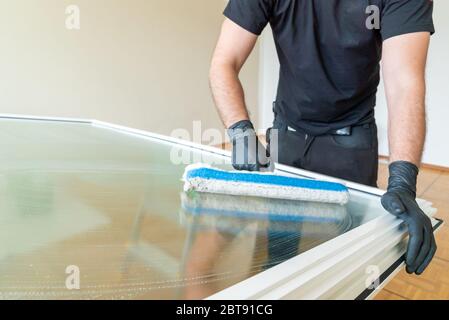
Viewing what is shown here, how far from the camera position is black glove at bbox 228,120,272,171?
34.4 inches

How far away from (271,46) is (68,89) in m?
2.61

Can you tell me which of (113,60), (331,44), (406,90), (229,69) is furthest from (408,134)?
(113,60)

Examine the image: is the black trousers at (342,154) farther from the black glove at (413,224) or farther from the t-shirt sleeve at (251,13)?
the black glove at (413,224)

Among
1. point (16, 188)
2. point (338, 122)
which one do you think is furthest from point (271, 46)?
point (16, 188)

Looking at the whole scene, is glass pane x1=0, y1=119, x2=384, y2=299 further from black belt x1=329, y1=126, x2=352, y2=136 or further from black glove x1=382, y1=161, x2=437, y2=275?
black belt x1=329, y1=126, x2=352, y2=136

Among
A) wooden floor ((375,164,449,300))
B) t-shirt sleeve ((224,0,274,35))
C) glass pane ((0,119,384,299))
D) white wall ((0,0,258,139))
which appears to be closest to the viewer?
glass pane ((0,119,384,299))

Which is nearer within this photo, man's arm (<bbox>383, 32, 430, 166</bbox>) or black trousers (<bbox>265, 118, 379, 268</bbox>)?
man's arm (<bbox>383, 32, 430, 166</bbox>)

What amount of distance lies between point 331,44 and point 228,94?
13.9 inches

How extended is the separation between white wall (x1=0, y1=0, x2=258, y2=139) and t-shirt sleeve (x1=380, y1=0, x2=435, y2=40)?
2.43 metres

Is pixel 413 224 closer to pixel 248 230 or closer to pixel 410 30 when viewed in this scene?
pixel 248 230

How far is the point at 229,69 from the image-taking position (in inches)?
42.7

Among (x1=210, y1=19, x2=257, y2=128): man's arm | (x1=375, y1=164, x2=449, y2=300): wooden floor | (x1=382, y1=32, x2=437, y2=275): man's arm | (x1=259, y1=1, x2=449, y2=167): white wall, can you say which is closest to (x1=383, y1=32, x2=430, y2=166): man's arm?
(x1=382, y1=32, x2=437, y2=275): man's arm

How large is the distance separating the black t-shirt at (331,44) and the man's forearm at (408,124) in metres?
0.17

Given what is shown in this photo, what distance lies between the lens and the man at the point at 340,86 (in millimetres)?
802
